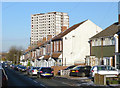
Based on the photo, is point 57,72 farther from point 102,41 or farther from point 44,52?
point 44,52

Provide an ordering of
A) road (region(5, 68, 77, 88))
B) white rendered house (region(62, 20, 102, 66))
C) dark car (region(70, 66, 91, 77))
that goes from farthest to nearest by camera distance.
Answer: white rendered house (region(62, 20, 102, 66)) → dark car (region(70, 66, 91, 77)) → road (region(5, 68, 77, 88))

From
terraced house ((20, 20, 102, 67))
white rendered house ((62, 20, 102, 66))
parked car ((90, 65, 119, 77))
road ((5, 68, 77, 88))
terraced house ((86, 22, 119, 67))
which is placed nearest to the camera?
road ((5, 68, 77, 88))

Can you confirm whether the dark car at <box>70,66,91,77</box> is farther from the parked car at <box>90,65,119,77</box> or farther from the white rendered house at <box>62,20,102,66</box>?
the white rendered house at <box>62,20,102,66</box>

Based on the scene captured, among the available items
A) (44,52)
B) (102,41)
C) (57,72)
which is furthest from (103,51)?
(44,52)

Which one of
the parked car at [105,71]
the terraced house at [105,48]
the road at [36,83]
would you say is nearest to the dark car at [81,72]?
the terraced house at [105,48]

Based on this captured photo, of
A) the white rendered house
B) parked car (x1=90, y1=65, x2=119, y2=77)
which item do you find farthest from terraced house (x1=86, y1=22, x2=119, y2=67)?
parked car (x1=90, y1=65, x2=119, y2=77)

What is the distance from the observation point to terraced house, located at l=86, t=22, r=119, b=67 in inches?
1485

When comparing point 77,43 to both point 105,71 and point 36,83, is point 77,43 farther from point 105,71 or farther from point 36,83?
point 36,83

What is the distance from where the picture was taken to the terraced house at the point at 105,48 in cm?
3773

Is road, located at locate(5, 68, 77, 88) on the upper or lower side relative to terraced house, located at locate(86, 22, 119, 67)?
lower

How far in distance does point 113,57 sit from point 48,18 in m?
14.1

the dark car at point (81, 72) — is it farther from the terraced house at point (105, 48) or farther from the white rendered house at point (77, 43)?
the white rendered house at point (77, 43)

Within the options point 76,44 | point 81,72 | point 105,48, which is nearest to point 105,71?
point 81,72

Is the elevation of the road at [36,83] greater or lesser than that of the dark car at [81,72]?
lesser
